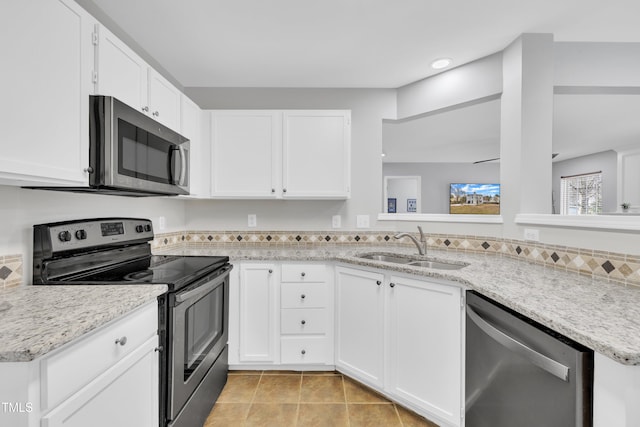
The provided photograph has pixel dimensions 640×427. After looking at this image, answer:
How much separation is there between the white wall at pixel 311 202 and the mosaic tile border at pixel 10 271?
149 centimetres

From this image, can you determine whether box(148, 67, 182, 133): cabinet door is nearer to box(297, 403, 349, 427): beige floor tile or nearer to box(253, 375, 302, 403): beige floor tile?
box(253, 375, 302, 403): beige floor tile

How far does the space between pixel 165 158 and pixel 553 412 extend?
2046 mm

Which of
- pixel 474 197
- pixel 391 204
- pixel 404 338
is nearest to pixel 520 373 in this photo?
pixel 404 338

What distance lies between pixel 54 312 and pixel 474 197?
8.03 metres

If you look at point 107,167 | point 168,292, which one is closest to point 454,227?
point 168,292

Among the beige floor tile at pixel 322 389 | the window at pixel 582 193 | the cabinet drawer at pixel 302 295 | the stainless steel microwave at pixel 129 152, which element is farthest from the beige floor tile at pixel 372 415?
the window at pixel 582 193

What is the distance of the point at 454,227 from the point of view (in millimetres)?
2307

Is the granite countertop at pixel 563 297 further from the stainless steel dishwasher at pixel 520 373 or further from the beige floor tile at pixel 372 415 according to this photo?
the beige floor tile at pixel 372 415

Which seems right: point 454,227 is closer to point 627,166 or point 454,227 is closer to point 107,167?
point 107,167

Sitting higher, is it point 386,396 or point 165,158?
point 165,158

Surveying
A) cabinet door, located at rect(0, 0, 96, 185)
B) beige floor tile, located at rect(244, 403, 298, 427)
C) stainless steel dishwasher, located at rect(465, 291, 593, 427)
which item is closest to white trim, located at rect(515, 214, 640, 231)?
stainless steel dishwasher, located at rect(465, 291, 593, 427)

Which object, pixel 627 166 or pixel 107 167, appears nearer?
pixel 107 167

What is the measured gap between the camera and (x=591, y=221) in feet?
4.65

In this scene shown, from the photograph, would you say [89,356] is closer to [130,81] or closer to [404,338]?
[130,81]
